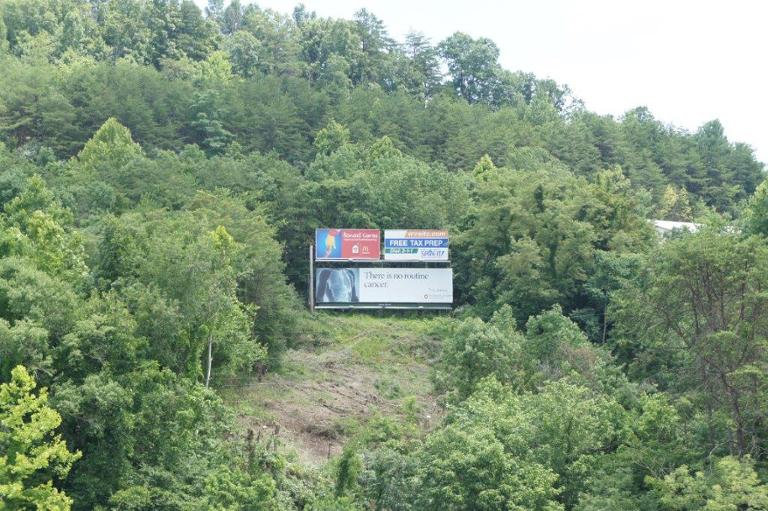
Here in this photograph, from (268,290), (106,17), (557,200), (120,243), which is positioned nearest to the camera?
(120,243)

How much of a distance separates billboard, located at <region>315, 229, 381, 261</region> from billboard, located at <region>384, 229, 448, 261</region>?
0.61m

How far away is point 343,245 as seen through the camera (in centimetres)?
5022

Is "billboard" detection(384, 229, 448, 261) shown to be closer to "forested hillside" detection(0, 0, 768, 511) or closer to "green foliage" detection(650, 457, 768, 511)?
"forested hillside" detection(0, 0, 768, 511)

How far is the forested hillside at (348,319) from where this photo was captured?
92.6 ft

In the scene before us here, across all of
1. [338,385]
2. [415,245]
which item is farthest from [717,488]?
[415,245]

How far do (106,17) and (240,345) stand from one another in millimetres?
77591

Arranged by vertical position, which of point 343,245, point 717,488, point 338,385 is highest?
point 343,245

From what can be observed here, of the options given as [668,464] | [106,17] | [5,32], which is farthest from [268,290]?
[106,17]

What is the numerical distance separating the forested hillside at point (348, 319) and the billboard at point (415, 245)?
1535mm

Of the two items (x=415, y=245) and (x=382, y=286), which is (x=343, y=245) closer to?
(x=382, y=286)

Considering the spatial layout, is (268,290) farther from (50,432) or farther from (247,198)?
(50,432)

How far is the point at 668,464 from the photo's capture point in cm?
2867

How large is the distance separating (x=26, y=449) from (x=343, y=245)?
2509cm

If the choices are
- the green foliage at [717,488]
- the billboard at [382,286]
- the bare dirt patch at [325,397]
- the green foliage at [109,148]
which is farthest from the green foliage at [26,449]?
the green foliage at [109,148]
